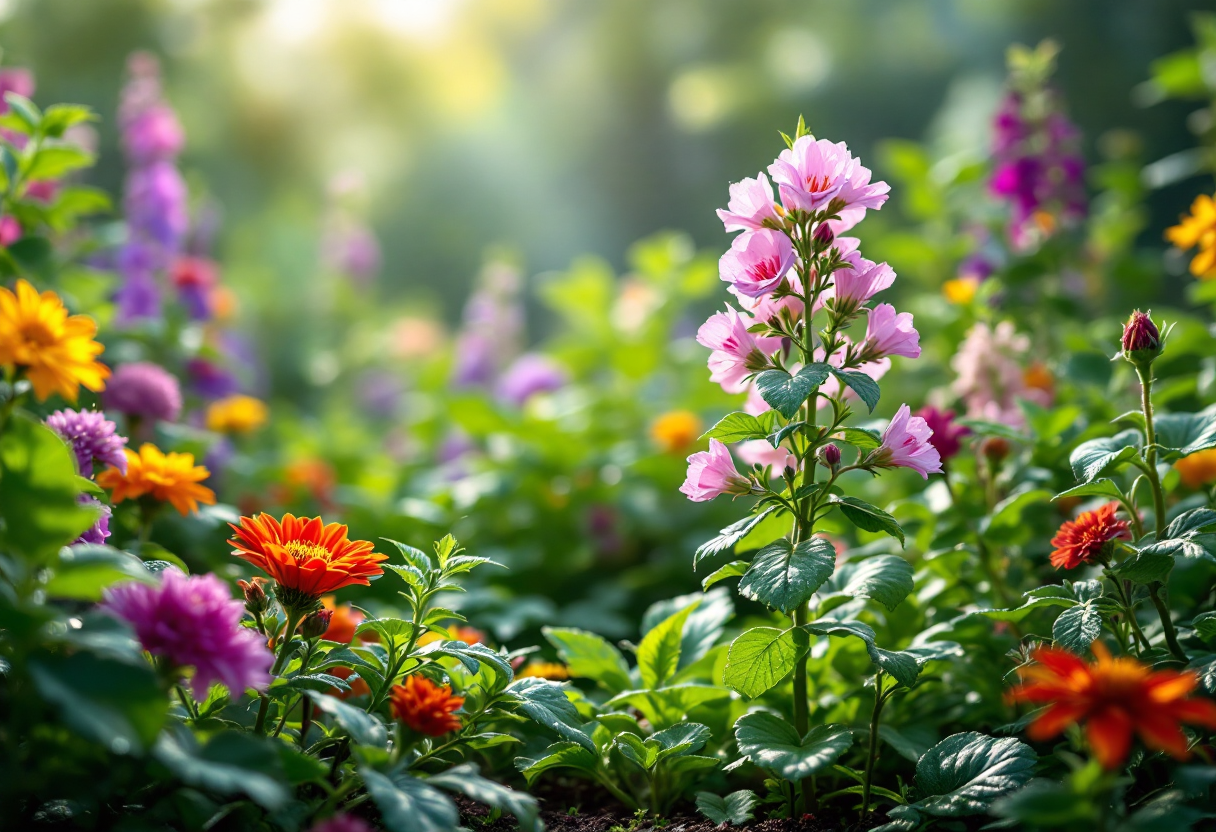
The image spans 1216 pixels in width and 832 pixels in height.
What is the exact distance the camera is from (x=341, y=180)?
3305 millimetres

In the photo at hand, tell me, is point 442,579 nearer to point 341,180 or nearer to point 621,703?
point 621,703

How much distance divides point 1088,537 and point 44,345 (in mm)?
1234

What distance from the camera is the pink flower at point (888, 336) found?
1.08 metres

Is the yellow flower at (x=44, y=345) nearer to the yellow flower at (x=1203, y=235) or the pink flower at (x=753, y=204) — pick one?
the pink flower at (x=753, y=204)

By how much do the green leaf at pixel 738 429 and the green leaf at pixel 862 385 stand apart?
0.40ft

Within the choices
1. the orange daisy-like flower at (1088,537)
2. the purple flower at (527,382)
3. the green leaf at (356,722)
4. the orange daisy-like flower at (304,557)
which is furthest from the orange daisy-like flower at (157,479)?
the purple flower at (527,382)

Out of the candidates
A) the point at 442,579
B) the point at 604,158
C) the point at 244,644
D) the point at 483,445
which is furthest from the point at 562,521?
the point at 604,158

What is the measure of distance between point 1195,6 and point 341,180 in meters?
3.15

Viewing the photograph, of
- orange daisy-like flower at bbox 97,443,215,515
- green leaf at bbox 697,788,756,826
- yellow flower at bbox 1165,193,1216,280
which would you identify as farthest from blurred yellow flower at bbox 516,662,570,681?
yellow flower at bbox 1165,193,1216,280

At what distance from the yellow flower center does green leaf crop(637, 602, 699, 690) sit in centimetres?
49

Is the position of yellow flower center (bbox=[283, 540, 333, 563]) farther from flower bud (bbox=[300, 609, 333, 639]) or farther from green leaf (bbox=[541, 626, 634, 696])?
green leaf (bbox=[541, 626, 634, 696])

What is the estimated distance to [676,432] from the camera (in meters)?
2.32

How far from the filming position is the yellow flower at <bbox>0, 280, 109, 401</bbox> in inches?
35.7

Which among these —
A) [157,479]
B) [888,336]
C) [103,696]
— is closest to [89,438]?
[157,479]
